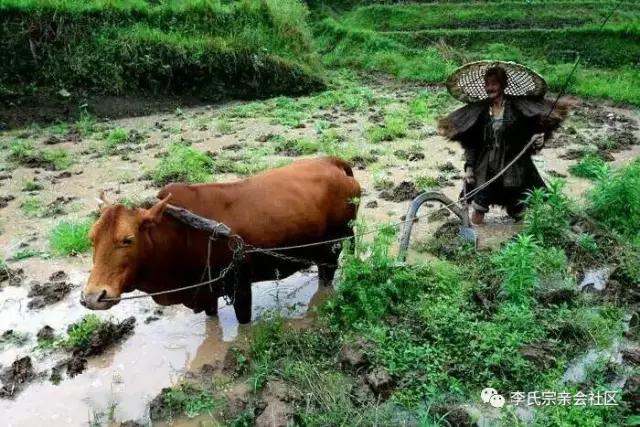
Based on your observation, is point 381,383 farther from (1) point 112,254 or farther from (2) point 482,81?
(2) point 482,81

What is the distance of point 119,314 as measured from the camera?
5668 millimetres

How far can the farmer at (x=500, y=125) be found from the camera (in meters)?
6.31

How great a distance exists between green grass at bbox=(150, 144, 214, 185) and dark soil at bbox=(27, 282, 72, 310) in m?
3.08

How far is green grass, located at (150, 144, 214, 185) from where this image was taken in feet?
30.0

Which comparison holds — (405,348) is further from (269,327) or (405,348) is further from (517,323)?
(269,327)

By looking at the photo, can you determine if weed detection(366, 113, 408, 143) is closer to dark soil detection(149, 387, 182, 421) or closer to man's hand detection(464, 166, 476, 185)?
man's hand detection(464, 166, 476, 185)

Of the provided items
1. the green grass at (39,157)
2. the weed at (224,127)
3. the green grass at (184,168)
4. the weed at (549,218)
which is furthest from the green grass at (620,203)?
the green grass at (39,157)

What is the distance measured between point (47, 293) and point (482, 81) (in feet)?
16.2

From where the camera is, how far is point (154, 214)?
172 inches

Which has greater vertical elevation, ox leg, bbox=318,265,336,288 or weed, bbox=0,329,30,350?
ox leg, bbox=318,265,336,288

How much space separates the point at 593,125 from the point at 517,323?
976 cm

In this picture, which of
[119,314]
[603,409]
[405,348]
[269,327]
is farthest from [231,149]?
[603,409]

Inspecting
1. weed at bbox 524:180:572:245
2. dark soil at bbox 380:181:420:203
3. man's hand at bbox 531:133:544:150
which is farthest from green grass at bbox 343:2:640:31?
weed at bbox 524:180:572:245

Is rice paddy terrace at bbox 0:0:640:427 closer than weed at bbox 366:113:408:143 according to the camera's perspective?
Yes
